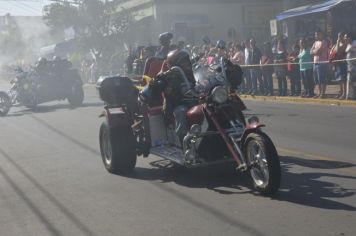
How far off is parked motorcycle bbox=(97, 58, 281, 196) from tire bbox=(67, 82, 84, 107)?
1251 cm

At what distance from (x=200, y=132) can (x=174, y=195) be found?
0.76 m

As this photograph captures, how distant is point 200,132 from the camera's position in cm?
651

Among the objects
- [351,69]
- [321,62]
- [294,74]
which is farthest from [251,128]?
[294,74]

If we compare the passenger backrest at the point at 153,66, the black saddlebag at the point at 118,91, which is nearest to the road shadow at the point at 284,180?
the black saddlebag at the point at 118,91

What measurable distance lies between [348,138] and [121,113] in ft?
13.3

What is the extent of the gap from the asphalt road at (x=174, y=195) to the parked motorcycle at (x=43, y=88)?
957 centimetres

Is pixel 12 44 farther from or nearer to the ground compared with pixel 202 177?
farther from the ground

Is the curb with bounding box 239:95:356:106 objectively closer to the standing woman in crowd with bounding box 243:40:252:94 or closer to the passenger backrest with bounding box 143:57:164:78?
the standing woman in crowd with bounding box 243:40:252:94

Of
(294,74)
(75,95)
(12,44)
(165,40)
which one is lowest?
Result: (75,95)

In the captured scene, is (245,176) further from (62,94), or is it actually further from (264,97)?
(62,94)

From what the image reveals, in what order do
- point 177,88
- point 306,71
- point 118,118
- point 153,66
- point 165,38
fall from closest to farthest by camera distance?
point 177,88
point 118,118
point 153,66
point 165,38
point 306,71

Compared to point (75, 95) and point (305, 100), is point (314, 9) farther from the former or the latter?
point (75, 95)

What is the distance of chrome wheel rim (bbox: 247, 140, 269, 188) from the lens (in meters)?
5.93

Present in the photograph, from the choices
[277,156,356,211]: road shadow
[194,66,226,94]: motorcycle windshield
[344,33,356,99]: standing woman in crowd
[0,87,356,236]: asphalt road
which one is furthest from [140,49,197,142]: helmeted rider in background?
[344,33,356,99]: standing woman in crowd
